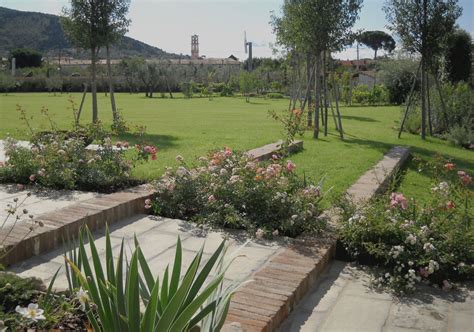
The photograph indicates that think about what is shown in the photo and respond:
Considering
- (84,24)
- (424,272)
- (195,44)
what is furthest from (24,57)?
(195,44)

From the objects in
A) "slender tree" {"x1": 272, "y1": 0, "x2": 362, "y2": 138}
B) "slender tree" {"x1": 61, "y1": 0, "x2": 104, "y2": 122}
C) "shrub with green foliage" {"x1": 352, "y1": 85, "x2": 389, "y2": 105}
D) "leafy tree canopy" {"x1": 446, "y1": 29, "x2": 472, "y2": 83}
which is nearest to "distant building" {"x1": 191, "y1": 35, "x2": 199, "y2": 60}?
"shrub with green foliage" {"x1": 352, "y1": 85, "x2": 389, "y2": 105}

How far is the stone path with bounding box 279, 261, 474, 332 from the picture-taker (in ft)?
9.62

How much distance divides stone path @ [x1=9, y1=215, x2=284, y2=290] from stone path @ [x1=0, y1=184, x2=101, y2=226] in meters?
0.73

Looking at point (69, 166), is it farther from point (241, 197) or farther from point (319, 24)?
point (319, 24)

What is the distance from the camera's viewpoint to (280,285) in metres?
3.15

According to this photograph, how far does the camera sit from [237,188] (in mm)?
4664

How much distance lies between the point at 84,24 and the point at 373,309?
11074 mm

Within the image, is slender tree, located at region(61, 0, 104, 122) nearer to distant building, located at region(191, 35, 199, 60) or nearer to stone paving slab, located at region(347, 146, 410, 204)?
stone paving slab, located at region(347, 146, 410, 204)

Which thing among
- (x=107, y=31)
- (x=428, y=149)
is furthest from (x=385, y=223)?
(x=107, y=31)

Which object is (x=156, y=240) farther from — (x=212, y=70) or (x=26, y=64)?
(x=26, y=64)

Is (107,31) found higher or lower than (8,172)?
higher

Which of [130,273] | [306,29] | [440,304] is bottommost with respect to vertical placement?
[440,304]

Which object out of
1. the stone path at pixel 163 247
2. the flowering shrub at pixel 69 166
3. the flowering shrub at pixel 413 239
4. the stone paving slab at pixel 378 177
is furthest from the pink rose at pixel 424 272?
the flowering shrub at pixel 69 166

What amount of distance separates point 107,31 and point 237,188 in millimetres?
9066
